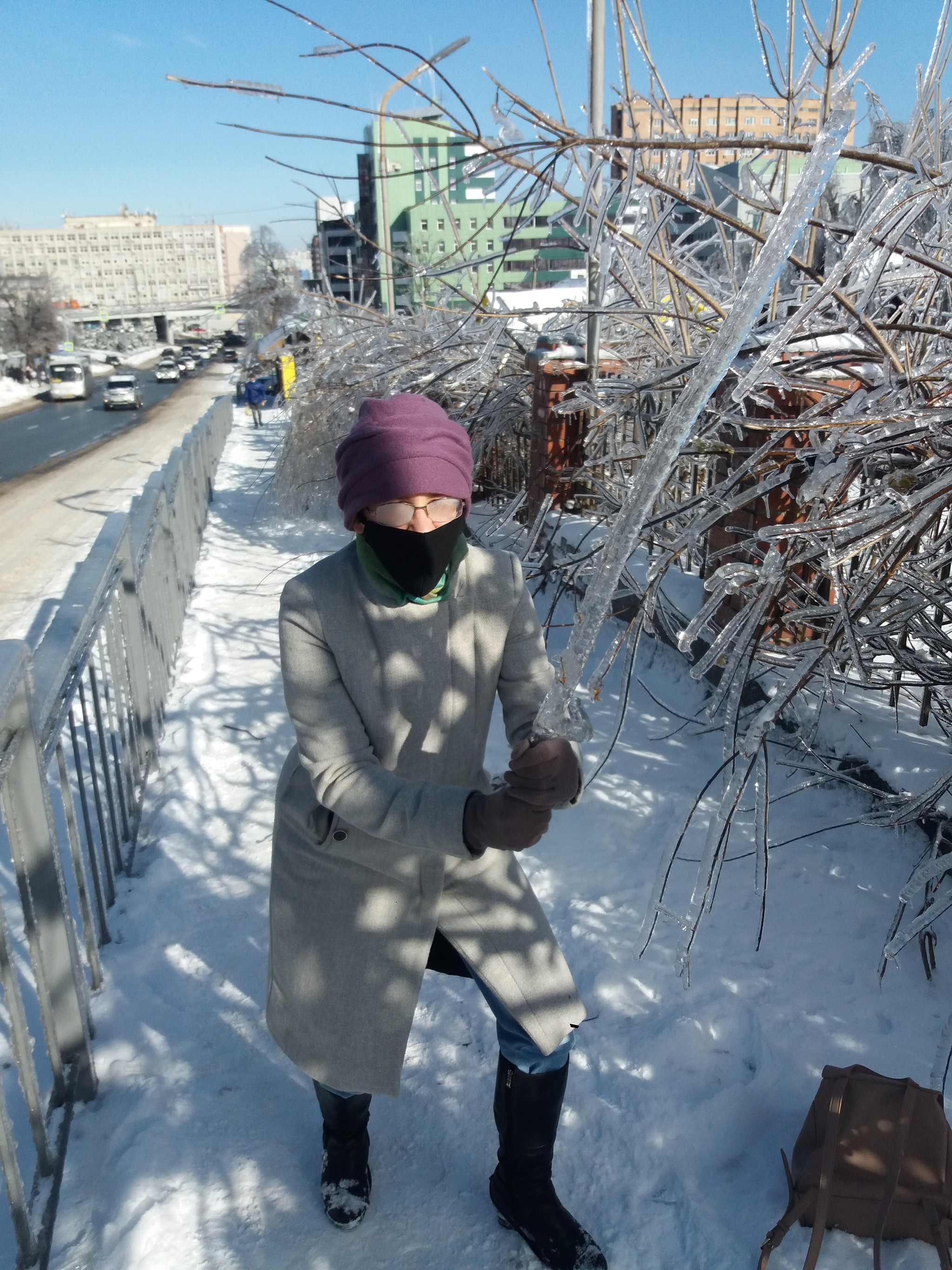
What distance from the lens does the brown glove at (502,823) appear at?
134 centimetres

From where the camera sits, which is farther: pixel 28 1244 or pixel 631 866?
pixel 631 866

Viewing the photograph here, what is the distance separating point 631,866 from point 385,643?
1903mm

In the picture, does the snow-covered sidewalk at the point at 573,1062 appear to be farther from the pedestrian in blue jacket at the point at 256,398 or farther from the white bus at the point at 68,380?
the white bus at the point at 68,380

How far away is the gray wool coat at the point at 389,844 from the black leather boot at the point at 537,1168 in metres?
0.15

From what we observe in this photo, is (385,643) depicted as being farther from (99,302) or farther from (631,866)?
(99,302)

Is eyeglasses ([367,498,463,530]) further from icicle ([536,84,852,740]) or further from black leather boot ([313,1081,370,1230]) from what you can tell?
black leather boot ([313,1081,370,1230])

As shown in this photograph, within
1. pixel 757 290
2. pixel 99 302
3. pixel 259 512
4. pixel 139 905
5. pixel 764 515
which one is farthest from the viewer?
pixel 99 302

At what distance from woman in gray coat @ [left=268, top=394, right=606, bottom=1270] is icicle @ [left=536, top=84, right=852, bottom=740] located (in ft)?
0.59

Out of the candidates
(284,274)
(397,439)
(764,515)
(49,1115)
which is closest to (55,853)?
(49,1115)

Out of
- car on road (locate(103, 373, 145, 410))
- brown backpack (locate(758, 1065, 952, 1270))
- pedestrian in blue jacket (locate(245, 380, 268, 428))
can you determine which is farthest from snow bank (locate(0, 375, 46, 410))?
brown backpack (locate(758, 1065, 952, 1270))

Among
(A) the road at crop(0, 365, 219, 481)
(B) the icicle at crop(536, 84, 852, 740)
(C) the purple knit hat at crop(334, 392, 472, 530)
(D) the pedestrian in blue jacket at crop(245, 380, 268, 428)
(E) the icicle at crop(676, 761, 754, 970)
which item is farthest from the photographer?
(D) the pedestrian in blue jacket at crop(245, 380, 268, 428)

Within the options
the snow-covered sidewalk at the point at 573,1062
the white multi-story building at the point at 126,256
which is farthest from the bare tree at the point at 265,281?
the white multi-story building at the point at 126,256

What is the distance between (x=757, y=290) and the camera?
3.65 ft

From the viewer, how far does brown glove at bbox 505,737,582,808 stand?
4.32 ft
